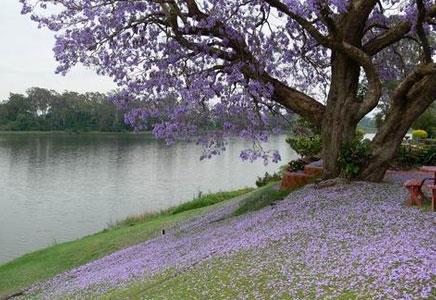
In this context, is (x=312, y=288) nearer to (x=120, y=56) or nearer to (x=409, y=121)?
(x=409, y=121)

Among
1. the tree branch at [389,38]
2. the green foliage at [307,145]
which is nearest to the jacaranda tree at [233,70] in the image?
the tree branch at [389,38]

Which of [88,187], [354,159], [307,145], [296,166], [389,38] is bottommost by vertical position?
[88,187]

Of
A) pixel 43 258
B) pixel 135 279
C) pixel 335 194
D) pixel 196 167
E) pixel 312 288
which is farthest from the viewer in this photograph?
pixel 196 167

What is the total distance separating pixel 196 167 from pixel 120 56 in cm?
4163

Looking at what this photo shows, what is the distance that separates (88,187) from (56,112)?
104449mm

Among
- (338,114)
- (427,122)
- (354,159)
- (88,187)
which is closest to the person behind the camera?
(354,159)

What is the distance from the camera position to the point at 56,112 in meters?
142

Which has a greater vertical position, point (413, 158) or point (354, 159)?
point (354, 159)

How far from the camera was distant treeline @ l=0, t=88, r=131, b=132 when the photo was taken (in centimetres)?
13812

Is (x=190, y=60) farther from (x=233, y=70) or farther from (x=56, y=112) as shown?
(x=56, y=112)

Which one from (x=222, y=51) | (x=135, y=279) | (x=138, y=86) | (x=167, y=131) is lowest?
(x=135, y=279)

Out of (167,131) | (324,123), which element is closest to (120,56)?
(167,131)

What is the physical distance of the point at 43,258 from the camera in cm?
1972

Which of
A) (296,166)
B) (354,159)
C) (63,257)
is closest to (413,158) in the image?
(296,166)
